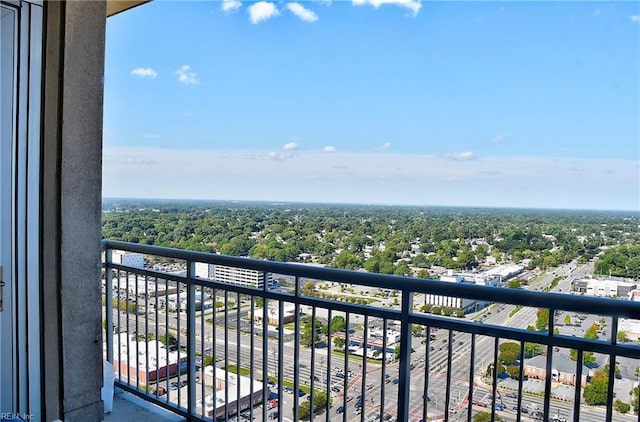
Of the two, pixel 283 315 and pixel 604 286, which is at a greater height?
pixel 604 286

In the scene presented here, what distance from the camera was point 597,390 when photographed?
168cm

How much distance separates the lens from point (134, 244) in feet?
9.91

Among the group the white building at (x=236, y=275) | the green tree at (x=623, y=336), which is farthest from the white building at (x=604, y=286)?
the white building at (x=236, y=275)

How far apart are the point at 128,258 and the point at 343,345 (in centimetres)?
169

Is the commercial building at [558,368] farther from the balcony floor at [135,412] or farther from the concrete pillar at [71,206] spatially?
the balcony floor at [135,412]

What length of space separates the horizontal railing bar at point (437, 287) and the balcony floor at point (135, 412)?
1053mm

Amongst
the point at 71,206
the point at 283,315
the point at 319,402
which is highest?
the point at 71,206

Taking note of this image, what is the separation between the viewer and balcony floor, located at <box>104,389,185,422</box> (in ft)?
9.48

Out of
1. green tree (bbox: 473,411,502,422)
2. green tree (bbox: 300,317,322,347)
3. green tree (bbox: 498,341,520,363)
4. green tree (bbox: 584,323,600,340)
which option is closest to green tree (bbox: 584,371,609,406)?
green tree (bbox: 584,323,600,340)

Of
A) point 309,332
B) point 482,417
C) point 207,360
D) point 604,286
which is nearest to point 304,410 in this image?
point 309,332

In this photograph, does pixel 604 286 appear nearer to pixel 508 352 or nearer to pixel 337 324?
pixel 508 352

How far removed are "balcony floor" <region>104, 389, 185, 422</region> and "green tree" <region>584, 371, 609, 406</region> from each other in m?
2.29

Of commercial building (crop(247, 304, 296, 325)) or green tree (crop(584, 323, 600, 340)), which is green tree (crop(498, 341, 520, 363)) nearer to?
green tree (crop(584, 323, 600, 340))

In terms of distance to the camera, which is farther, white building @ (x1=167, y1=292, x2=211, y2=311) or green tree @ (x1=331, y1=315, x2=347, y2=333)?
white building @ (x1=167, y1=292, x2=211, y2=311)
